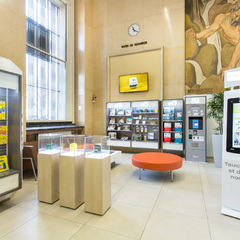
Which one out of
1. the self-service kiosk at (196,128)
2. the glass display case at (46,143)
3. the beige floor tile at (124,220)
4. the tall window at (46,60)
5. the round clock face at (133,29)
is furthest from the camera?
the round clock face at (133,29)

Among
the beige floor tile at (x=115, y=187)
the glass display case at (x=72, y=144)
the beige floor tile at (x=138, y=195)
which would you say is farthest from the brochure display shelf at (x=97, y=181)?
the beige floor tile at (x=115, y=187)

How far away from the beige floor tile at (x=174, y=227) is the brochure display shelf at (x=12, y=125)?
2217 mm

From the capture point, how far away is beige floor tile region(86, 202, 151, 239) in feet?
6.69

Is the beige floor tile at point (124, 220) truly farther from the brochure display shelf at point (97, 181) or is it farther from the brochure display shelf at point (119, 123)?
the brochure display shelf at point (119, 123)

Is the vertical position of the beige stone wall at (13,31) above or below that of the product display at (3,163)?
above

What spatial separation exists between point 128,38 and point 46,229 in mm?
6912

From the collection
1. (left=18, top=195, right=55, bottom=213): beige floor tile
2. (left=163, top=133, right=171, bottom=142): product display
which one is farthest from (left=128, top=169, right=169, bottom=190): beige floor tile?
(left=163, top=133, right=171, bottom=142): product display

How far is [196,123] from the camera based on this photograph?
5.38m

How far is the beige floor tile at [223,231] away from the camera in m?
1.95

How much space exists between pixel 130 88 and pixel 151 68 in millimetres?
1105

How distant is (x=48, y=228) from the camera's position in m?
2.07

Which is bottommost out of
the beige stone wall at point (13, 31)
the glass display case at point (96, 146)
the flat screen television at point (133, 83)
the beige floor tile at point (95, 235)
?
the beige floor tile at point (95, 235)

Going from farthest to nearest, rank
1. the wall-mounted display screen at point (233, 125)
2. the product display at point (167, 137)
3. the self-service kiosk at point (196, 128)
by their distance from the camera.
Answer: the product display at point (167, 137)
the self-service kiosk at point (196, 128)
the wall-mounted display screen at point (233, 125)

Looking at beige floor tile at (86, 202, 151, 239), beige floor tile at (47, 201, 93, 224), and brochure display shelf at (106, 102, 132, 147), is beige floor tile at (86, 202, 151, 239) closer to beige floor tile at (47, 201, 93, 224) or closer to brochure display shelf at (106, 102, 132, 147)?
beige floor tile at (47, 201, 93, 224)
